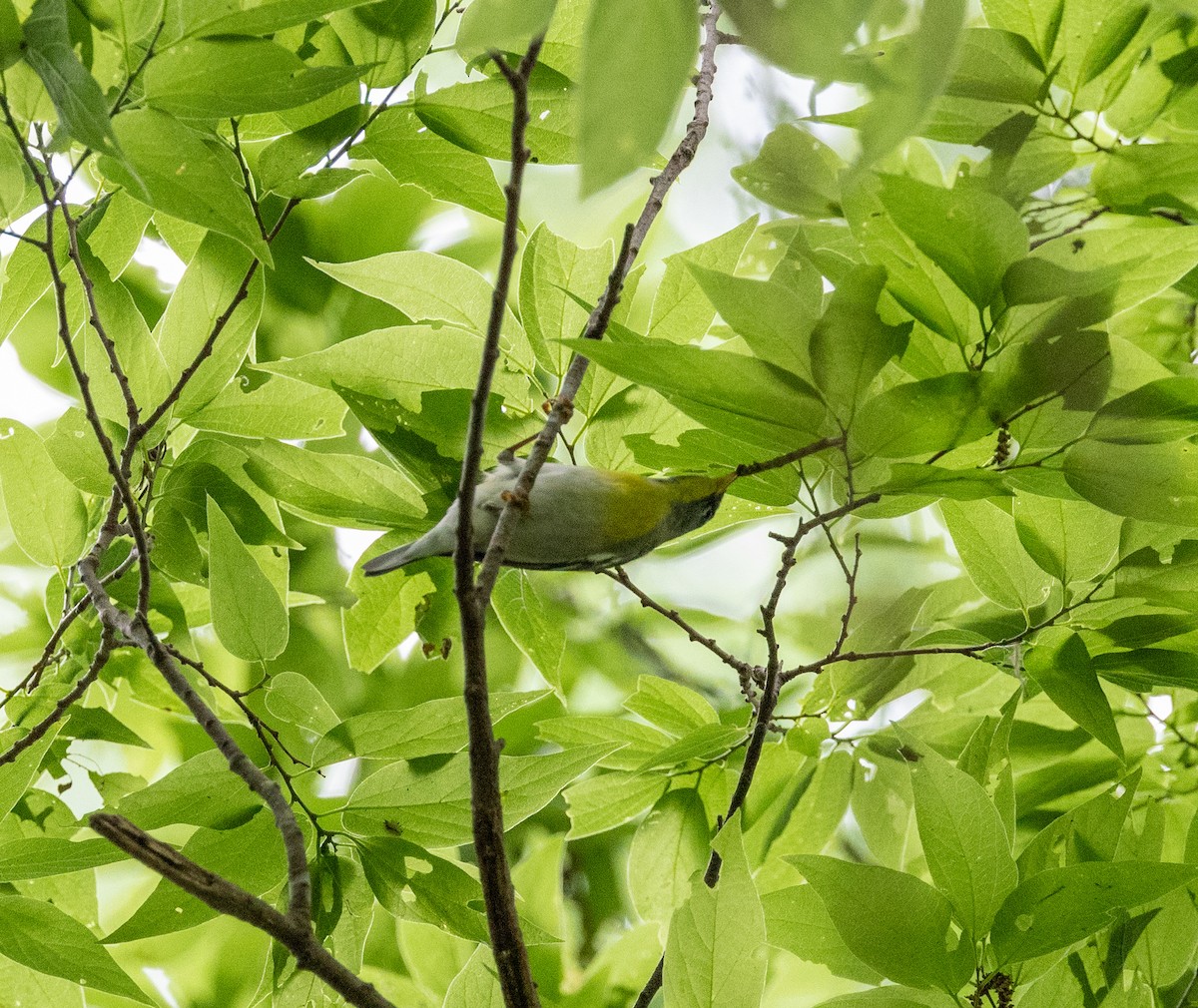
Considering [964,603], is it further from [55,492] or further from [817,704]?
[55,492]

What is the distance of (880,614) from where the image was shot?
1.45 m

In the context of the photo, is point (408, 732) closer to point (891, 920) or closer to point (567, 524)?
point (567, 524)

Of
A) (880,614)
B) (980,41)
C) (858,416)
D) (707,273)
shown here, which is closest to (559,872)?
(880,614)

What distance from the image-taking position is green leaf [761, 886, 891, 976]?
1.20m

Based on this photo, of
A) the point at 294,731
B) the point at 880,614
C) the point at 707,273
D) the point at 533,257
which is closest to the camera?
the point at 707,273

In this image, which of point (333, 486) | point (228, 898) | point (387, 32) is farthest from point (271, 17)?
point (228, 898)

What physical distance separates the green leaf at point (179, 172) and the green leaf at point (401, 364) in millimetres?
304

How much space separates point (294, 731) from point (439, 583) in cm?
A: 66

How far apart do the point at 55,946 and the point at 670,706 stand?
0.81 metres

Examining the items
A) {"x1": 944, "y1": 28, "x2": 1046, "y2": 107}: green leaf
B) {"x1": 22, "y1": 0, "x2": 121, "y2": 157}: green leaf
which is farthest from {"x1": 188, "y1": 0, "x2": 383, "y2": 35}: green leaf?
{"x1": 944, "y1": 28, "x2": 1046, "y2": 107}: green leaf

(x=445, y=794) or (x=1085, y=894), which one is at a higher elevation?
(x=445, y=794)

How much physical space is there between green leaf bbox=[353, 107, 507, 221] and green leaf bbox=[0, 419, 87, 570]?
626 mm

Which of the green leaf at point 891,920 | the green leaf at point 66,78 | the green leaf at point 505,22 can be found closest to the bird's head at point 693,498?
the green leaf at point 891,920

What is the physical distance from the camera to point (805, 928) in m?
1.21
